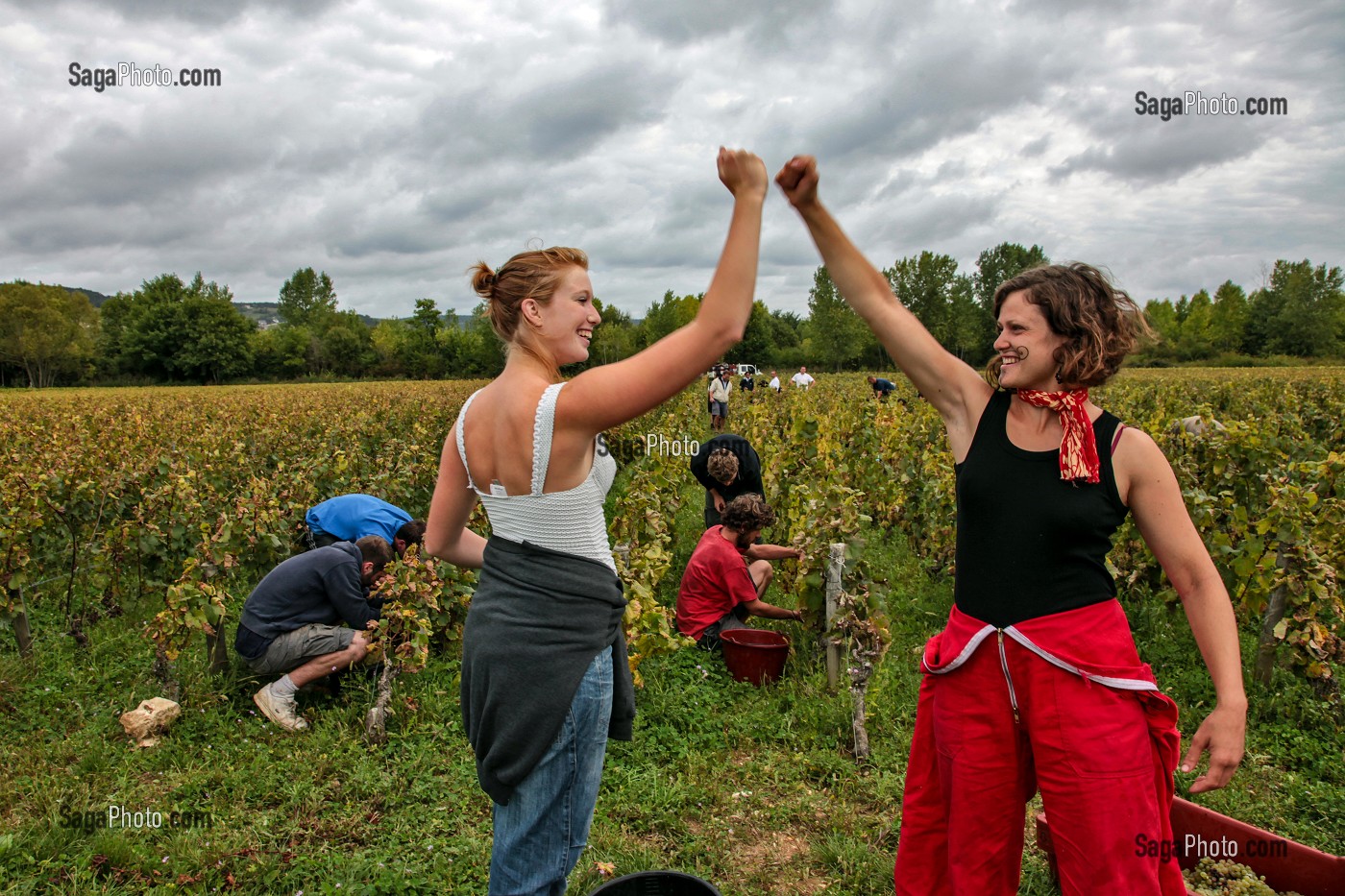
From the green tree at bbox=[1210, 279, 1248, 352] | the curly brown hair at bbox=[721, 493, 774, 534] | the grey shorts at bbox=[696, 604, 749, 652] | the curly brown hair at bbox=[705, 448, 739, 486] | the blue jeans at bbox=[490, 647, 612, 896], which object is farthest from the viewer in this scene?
the green tree at bbox=[1210, 279, 1248, 352]

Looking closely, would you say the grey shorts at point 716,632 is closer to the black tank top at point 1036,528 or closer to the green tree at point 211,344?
the black tank top at point 1036,528

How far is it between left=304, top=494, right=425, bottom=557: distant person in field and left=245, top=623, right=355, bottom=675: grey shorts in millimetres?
722

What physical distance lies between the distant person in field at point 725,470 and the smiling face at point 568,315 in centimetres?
398

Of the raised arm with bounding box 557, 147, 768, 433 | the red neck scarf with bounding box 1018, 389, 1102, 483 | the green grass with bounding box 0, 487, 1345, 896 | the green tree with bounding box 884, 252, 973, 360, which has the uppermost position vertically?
the green tree with bounding box 884, 252, 973, 360

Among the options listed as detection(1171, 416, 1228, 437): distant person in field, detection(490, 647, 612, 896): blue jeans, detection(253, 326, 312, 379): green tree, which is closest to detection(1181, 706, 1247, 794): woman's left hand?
detection(490, 647, 612, 896): blue jeans

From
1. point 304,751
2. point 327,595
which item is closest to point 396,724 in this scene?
point 304,751

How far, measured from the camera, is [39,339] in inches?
2057

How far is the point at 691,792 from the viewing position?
3686 millimetres

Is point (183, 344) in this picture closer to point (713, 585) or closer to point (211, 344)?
point (211, 344)

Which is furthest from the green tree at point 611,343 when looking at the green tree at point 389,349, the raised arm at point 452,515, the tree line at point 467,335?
the raised arm at point 452,515

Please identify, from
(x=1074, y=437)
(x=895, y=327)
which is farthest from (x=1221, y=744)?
(x=895, y=327)

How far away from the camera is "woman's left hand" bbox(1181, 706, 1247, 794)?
1.81m

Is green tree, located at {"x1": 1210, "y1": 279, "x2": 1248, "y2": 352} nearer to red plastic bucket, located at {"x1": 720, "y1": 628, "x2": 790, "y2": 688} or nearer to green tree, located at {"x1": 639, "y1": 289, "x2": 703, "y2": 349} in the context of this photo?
green tree, located at {"x1": 639, "y1": 289, "x2": 703, "y2": 349}

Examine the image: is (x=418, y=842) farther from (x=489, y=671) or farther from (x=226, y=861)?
(x=489, y=671)
